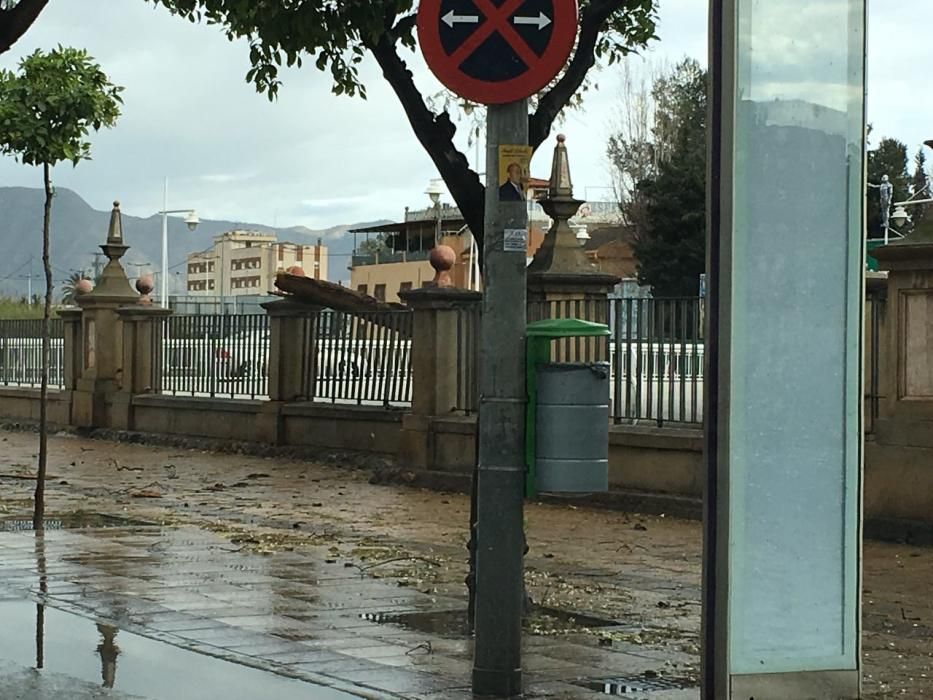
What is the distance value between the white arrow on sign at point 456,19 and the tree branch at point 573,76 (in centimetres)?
211

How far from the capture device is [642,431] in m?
15.5

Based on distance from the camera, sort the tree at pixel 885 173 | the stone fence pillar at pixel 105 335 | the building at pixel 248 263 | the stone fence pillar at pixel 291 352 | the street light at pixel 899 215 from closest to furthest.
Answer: the stone fence pillar at pixel 291 352 < the stone fence pillar at pixel 105 335 < the street light at pixel 899 215 < the tree at pixel 885 173 < the building at pixel 248 263

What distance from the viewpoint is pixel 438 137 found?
9.33 metres

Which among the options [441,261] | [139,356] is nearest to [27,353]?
[139,356]

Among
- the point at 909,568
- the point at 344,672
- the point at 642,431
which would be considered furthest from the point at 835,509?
the point at 642,431

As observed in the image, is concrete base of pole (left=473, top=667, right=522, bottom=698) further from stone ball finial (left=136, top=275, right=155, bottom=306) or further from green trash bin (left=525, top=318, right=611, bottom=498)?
stone ball finial (left=136, top=275, right=155, bottom=306)

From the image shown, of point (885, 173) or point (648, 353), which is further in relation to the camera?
point (885, 173)

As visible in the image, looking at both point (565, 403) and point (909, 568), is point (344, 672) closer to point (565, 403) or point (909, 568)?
point (565, 403)

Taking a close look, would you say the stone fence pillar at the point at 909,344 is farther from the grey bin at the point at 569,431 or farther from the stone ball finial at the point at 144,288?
the stone ball finial at the point at 144,288

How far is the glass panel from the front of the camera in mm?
6473

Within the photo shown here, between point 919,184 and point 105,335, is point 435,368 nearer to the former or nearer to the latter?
point 105,335

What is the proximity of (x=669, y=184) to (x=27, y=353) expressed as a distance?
4075cm

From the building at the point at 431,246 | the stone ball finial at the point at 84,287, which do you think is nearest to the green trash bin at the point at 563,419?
the stone ball finial at the point at 84,287

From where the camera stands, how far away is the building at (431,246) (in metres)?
80.6
